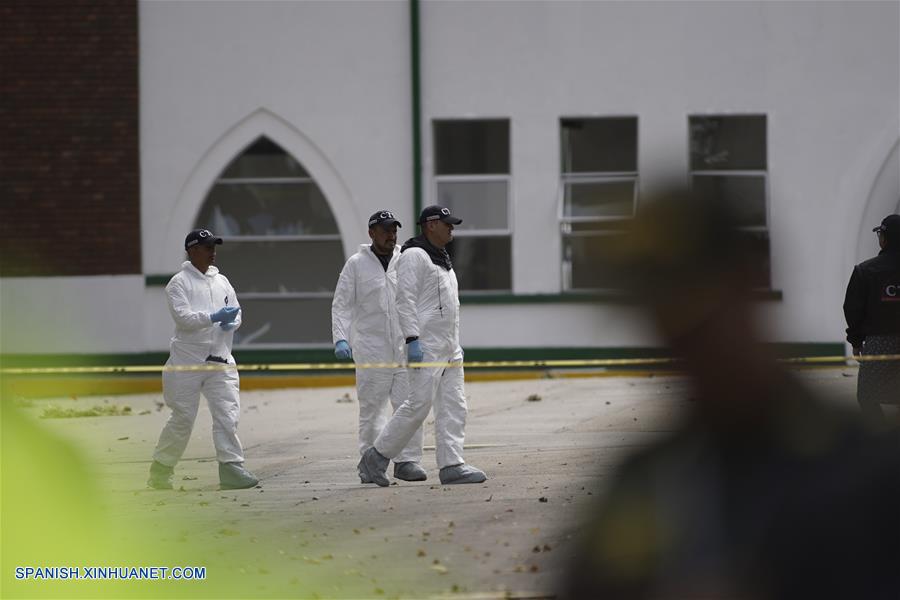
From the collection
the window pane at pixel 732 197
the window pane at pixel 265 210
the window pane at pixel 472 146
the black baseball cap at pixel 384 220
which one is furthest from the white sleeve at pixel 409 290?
the window pane at pixel 265 210

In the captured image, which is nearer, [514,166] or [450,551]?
[450,551]

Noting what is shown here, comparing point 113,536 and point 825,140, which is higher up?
point 825,140

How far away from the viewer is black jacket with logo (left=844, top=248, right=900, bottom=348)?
1044 cm

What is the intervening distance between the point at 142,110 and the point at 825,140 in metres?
8.39

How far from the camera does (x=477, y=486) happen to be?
31.5 ft

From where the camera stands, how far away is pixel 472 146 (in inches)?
750

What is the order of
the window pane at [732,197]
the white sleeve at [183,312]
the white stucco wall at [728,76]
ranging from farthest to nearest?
the white stucco wall at [728,76] < the white sleeve at [183,312] < the window pane at [732,197]

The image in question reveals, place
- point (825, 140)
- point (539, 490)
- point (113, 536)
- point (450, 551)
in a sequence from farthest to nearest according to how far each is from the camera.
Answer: point (825, 140) → point (539, 490) → point (113, 536) → point (450, 551)

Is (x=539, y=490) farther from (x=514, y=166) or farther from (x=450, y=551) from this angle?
(x=514, y=166)

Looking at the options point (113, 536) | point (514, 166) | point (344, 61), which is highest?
point (344, 61)

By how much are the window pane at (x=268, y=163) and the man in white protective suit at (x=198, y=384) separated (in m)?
9.19

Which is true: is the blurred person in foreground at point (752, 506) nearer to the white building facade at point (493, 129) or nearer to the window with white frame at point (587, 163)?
the white building facade at point (493, 129)

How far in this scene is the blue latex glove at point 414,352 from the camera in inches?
383

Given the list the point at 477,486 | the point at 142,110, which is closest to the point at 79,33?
the point at 142,110
